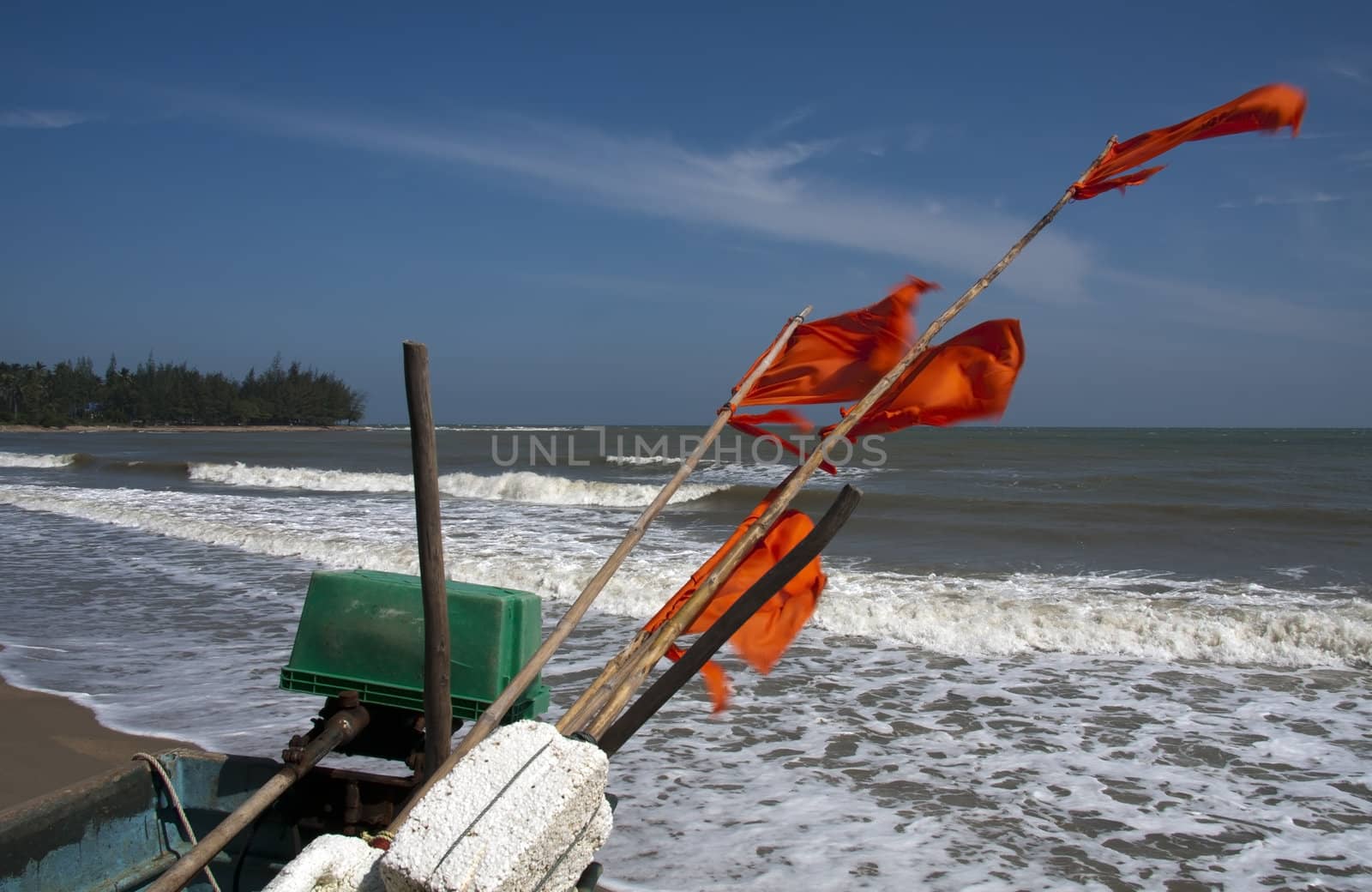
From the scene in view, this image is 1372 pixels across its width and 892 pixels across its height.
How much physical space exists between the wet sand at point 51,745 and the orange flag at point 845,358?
11.4ft

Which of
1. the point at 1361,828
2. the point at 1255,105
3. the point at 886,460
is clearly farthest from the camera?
the point at 886,460

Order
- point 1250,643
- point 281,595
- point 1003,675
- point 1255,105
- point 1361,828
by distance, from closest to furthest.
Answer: point 1255,105 < point 1361,828 < point 1003,675 < point 1250,643 < point 281,595

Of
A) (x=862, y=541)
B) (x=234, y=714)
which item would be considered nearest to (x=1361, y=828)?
(x=234, y=714)

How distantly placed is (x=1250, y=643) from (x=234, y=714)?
7.68 m

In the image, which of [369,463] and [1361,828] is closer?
[1361,828]

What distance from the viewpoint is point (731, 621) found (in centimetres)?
242

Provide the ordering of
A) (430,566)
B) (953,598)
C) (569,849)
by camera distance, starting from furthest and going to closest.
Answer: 1. (953,598)
2. (430,566)
3. (569,849)

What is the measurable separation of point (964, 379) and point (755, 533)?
0.79 meters

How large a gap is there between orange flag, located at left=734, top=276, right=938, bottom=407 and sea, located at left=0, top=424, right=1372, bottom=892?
2.01 metres

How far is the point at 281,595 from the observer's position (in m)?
9.78

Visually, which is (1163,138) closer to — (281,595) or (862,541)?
(281,595)

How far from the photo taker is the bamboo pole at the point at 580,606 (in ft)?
7.82

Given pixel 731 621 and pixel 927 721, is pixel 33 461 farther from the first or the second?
pixel 731 621

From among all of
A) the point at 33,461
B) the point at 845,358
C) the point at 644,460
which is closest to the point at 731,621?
the point at 845,358
